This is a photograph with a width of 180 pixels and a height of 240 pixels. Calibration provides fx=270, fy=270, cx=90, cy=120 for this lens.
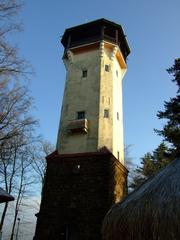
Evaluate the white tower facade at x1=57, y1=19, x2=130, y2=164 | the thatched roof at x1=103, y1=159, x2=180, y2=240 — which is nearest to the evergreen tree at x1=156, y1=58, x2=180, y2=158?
the white tower facade at x1=57, y1=19, x2=130, y2=164

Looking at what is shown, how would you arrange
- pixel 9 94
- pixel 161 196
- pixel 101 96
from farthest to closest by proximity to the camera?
pixel 101 96
pixel 9 94
pixel 161 196

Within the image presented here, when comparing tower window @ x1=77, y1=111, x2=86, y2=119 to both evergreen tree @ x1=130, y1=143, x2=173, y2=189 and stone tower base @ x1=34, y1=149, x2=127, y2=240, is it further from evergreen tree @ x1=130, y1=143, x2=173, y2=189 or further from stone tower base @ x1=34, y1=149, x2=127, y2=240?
evergreen tree @ x1=130, y1=143, x2=173, y2=189

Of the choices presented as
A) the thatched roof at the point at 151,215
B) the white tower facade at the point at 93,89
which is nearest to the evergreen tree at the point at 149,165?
the white tower facade at the point at 93,89

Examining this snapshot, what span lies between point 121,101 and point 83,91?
3.09 m

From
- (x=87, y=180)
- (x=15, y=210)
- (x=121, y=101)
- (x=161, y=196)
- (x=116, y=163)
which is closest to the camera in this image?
(x=161, y=196)

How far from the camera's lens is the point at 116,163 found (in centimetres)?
1466

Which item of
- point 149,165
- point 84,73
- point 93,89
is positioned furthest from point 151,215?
point 149,165

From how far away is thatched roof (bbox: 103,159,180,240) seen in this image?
254 inches

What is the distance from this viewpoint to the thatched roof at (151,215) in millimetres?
6449

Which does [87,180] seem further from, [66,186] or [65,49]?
[65,49]

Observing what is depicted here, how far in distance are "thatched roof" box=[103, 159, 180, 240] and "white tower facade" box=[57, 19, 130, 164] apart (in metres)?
6.94

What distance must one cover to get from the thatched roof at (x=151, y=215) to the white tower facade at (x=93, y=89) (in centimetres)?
694

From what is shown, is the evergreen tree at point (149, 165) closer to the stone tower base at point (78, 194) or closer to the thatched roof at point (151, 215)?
the stone tower base at point (78, 194)

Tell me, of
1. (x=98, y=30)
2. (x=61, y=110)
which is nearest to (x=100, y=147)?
(x=61, y=110)
